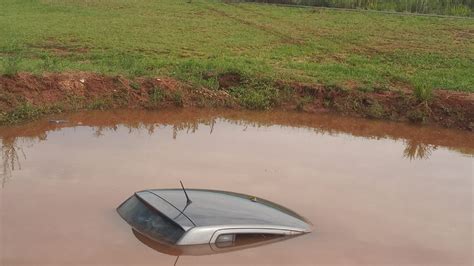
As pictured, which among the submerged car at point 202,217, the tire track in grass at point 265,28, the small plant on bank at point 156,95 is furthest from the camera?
the tire track in grass at point 265,28

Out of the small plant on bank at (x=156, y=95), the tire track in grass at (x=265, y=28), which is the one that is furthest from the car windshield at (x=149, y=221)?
the tire track in grass at (x=265, y=28)

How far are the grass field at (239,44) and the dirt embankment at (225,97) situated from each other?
31 cm

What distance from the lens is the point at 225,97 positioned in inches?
491

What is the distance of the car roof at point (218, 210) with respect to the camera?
6.09m

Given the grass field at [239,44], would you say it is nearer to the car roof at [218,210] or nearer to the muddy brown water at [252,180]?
the muddy brown water at [252,180]

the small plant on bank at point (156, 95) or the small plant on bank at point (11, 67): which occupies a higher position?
the small plant on bank at point (11, 67)

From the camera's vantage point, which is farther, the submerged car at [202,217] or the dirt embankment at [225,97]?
the dirt embankment at [225,97]

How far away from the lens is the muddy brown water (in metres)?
6.28

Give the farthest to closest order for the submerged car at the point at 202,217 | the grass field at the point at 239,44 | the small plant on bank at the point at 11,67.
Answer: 1. the grass field at the point at 239,44
2. the small plant on bank at the point at 11,67
3. the submerged car at the point at 202,217

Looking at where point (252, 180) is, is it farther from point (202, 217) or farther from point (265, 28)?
point (265, 28)

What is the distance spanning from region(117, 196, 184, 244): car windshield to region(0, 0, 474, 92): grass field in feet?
19.6

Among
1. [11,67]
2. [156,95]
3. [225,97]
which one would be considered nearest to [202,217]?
[156,95]

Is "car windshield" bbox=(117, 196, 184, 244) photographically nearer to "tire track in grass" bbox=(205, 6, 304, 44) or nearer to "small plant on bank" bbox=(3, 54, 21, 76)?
"small plant on bank" bbox=(3, 54, 21, 76)

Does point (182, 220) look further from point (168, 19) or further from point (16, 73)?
point (168, 19)
